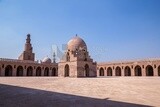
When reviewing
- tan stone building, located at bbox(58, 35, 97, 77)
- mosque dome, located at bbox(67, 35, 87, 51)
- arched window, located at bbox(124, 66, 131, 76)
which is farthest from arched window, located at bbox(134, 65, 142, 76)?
mosque dome, located at bbox(67, 35, 87, 51)

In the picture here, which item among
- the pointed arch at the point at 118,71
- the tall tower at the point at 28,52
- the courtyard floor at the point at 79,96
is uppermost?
the tall tower at the point at 28,52

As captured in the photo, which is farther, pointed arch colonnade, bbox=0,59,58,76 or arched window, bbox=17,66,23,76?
arched window, bbox=17,66,23,76

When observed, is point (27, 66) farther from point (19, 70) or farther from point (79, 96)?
point (79, 96)

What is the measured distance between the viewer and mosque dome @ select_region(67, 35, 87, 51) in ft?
96.3

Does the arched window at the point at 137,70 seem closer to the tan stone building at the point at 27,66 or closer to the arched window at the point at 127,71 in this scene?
the arched window at the point at 127,71

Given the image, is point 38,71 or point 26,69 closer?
point 26,69

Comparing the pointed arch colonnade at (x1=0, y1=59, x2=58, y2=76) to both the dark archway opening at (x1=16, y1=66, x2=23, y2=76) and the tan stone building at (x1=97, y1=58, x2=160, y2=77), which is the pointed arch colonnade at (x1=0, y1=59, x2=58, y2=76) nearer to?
the dark archway opening at (x1=16, y1=66, x2=23, y2=76)

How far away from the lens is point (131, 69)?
3591 cm

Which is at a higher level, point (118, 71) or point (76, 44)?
point (76, 44)

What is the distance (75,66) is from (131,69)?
1513cm

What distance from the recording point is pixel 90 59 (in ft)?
93.0

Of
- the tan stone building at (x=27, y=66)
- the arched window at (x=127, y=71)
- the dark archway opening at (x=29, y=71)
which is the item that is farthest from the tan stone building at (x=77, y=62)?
the dark archway opening at (x=29, y=71)

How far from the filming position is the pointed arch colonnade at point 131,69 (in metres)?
32.4

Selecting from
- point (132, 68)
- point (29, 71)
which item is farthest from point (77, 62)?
point (29, 71)
